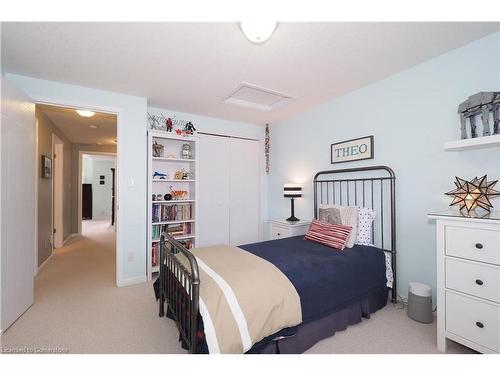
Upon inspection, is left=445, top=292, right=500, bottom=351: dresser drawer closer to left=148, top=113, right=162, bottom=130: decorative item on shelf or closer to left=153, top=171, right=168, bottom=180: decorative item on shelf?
left=153, top=171, right=168, bottom=180: decorative item on shelf

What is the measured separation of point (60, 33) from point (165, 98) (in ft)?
4.28

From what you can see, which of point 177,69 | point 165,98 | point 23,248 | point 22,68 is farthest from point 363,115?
point 23,248

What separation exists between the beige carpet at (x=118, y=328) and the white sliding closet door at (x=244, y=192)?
1.62 m

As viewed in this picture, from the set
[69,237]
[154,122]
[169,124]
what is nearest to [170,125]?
[169,124]

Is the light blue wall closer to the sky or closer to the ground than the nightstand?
closer to the sky

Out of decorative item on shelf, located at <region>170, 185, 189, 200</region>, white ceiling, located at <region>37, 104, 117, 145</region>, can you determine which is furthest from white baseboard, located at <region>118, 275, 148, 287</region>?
white ceiling, located at <region>37, 104, 117, 145</region>

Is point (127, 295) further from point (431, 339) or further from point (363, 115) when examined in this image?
point (363, 115)

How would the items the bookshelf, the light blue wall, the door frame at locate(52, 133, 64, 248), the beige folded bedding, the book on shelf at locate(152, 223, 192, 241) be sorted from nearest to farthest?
the beige folded bedding, the light blue wall, the bookshelf, the book on shelf at locate(152, 223, 192, 241), the door frame at locate(52, 133, 64, 248)

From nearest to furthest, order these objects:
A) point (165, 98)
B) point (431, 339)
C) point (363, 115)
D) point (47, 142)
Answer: point (431, 339) < point (363, 115) < point (165, 98) < point (47, 142)

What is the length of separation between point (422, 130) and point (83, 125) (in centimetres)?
529

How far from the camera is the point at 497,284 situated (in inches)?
54.7

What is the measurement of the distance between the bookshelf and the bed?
1017 millimetres

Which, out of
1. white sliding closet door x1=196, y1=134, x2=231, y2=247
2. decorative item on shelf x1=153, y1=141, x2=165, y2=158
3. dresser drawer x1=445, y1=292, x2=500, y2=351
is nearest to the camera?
dresser drawer x1=445, y1=292, x2=500, y2=351

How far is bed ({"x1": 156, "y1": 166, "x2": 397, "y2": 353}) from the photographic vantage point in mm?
1452
